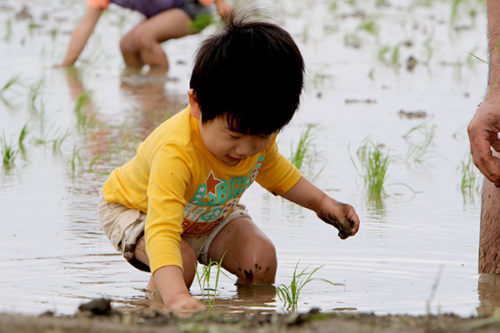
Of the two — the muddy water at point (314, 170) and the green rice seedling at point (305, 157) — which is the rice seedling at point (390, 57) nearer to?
the muddy water at point (314, 170)

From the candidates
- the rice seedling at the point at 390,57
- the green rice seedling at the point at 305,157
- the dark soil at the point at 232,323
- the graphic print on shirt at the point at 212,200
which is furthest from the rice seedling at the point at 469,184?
the rice seedling at the point at 390,57

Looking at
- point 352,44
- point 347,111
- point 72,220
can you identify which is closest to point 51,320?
point 72,220

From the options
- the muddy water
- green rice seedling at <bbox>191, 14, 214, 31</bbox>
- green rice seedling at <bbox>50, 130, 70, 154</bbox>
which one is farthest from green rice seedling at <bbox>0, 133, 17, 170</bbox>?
green rice seedling at <bbox>191, 14, 214, 31</bbox>

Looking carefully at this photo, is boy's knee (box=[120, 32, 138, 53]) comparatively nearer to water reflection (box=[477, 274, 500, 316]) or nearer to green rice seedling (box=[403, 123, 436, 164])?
green rice seedling (box=[403, 123, 436, 164])

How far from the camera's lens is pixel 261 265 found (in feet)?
10.4

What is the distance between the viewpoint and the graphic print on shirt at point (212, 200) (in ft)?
9.99

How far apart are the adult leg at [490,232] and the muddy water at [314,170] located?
6 cm

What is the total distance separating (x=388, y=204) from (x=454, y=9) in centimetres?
599

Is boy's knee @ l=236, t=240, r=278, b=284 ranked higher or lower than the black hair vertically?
lower

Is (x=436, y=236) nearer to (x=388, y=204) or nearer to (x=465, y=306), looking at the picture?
(x=388, y=204)

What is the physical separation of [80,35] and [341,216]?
477 cm

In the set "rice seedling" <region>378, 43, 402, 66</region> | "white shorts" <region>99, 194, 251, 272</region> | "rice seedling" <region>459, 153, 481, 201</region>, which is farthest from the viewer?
"rice seedling" <region>378, 43, 402, 66</region>

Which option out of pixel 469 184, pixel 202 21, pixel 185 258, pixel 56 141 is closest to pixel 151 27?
pixel 202 21

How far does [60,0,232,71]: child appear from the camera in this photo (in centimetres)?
764
